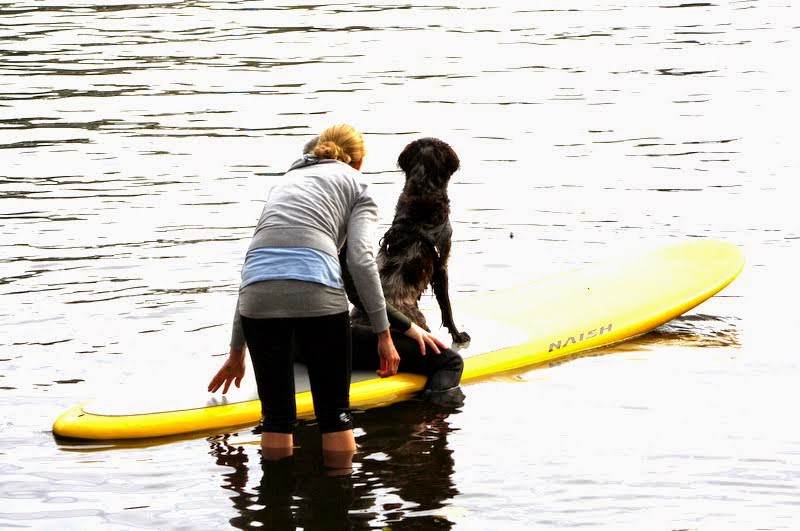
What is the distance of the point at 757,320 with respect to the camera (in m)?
9.87

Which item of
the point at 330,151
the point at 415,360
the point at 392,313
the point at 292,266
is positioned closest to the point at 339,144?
the point at 330,151

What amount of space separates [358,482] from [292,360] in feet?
2.82

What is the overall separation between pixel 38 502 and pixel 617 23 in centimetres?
2523

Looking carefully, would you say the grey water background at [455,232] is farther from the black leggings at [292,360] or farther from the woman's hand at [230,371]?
the black leggings at [292,360]

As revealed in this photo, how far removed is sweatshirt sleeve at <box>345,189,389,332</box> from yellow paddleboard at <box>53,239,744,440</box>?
1.44 m

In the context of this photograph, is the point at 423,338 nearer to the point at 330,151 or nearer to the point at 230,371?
A: the point at 230,371

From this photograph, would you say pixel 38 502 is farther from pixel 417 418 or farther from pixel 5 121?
pixel 5 121

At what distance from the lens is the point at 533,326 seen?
350 inches

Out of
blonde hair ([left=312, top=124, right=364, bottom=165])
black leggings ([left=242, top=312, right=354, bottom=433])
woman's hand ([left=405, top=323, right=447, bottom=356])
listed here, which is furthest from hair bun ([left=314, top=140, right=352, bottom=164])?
woman's hand ([left=405, top=323, right=447, bottom=356])

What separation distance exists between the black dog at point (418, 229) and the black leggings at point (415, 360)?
189 millimetres

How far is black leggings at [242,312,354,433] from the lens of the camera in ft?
19.6

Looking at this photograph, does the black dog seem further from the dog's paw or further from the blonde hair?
the blonde hair

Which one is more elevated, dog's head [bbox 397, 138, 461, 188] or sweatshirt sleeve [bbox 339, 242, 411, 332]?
dog's head [bbox 397, 138, 461, 188]

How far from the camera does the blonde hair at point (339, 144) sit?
6191 mm
